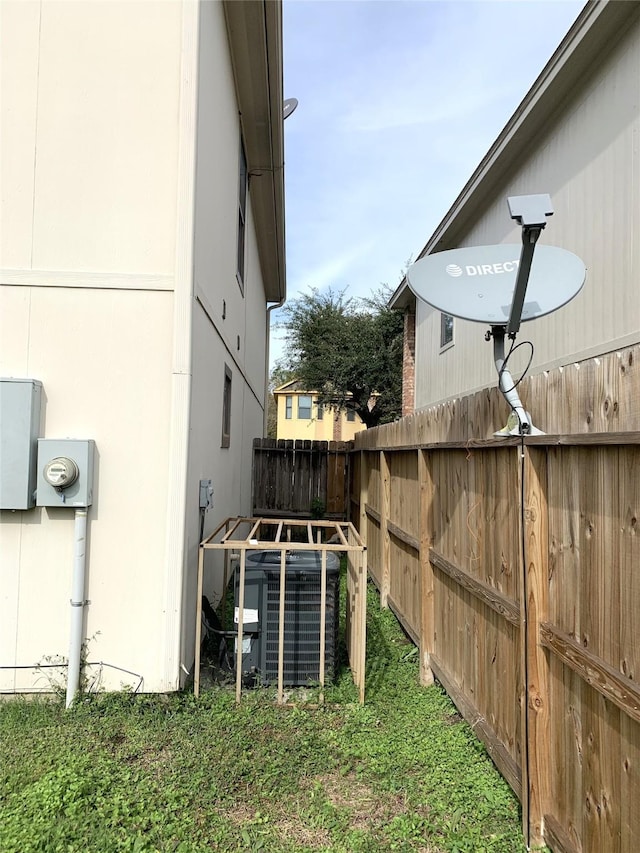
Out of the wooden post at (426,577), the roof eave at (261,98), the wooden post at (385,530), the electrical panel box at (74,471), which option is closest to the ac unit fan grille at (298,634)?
the wooden post at (426,577)

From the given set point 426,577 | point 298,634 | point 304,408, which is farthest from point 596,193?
point 304,408

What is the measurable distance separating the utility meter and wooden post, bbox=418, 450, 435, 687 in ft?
8.57

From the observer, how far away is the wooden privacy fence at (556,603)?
72.7 inches

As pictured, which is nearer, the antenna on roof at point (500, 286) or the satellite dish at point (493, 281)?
the antenna on roof at point (500, 286)

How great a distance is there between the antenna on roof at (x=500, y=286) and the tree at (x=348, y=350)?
18.2 meters

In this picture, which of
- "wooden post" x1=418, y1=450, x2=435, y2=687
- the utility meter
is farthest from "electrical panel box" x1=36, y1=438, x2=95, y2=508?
"wooden post" x1=418, y1=450, x2=435, y2=687

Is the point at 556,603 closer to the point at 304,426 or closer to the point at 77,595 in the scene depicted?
the point at 77,595

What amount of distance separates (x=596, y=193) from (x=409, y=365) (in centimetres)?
817

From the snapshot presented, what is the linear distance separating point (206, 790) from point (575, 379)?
255 centimetres

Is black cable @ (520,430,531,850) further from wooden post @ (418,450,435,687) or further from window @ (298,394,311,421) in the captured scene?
window @ (298,394,311,421)

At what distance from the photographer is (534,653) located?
248 cm

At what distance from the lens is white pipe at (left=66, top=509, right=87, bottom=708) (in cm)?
348

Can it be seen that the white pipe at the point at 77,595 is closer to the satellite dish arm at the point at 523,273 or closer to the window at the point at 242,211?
the satellite dish arm at the point at 523,273

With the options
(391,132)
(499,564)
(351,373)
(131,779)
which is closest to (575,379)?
(499,564)
